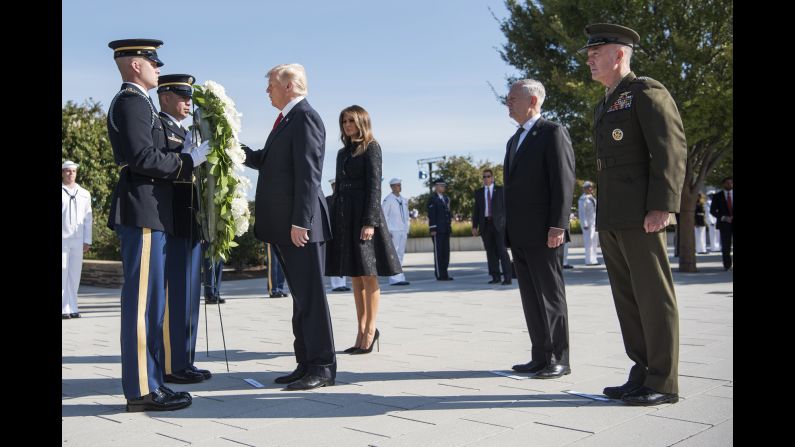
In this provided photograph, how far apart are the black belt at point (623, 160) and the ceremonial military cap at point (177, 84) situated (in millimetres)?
3109

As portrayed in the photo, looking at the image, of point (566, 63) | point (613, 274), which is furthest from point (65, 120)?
point (613, 274)

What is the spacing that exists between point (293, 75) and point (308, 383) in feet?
7.07

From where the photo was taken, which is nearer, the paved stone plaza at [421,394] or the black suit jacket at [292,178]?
the paved stone plaza at [421,394]

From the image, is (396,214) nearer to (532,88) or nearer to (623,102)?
(532,88)

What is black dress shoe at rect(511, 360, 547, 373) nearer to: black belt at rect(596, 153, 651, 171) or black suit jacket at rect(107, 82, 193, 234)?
black belt at rect(596, 153, 651, 171)

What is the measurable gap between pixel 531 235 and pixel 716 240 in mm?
23072

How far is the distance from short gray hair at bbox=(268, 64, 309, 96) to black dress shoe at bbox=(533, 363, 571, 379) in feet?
8.47

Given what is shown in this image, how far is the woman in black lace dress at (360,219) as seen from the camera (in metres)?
6.70

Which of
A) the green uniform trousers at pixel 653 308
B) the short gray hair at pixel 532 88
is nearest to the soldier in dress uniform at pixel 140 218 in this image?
the short gray hair at pixel 532 88

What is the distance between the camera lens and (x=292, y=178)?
→ 5.40 meters

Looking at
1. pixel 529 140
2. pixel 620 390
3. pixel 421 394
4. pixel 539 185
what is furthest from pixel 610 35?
pixel 421 394

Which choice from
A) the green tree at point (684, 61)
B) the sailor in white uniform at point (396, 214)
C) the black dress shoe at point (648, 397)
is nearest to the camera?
the black dress shoe at point (648, 397)

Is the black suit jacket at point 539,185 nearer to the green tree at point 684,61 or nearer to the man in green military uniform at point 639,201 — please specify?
the man in green military uniform at point 639,201

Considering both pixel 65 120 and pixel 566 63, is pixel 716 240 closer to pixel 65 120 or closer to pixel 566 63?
pixel 566 63
